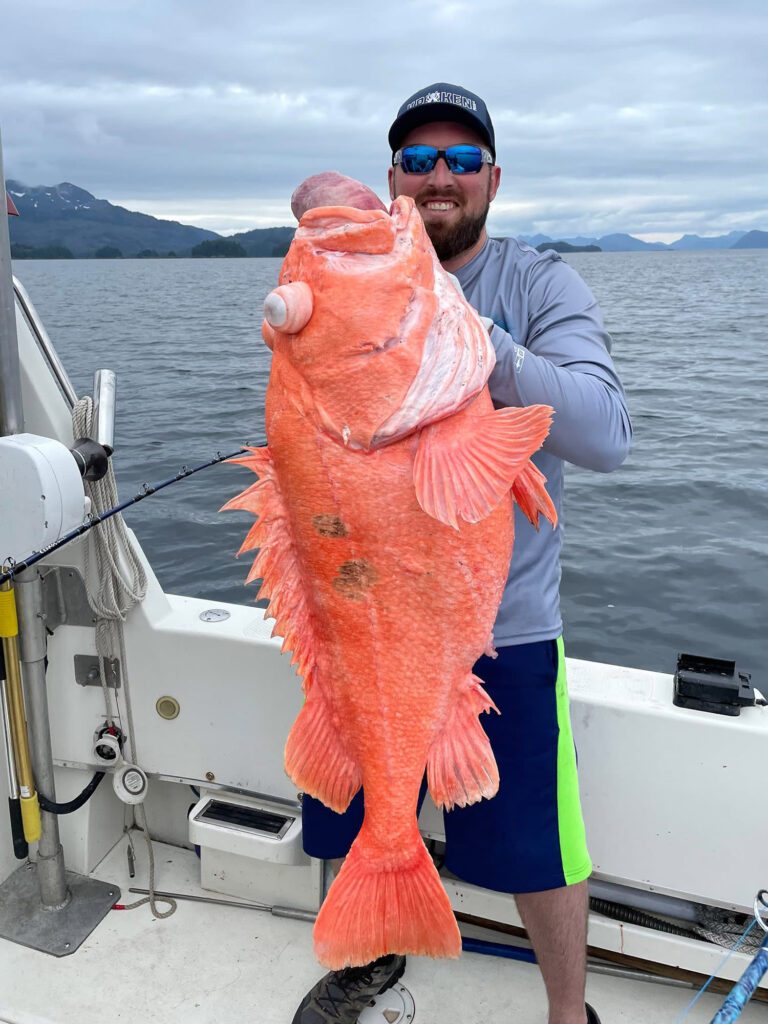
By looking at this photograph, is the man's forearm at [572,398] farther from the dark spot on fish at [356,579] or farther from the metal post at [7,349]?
the metal post at [7,349]

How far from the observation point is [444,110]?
2.24 metres

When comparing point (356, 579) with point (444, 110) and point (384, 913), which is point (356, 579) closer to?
point (384, 913)

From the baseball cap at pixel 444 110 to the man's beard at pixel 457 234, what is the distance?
0.22m

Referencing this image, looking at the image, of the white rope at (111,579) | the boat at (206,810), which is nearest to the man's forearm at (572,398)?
the boat at (206,810)

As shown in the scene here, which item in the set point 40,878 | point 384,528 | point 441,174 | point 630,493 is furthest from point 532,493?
point 630,493

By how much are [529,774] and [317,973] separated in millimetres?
1281

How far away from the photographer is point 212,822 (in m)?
3.29

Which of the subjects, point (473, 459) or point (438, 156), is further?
point (438, 156)

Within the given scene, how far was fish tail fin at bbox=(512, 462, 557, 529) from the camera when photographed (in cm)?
187

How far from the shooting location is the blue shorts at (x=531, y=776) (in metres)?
2.47

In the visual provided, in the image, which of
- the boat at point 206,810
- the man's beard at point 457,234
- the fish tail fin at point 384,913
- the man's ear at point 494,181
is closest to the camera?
the fish tail fin at point 384,913

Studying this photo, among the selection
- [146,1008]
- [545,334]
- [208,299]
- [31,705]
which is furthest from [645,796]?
[208,299]

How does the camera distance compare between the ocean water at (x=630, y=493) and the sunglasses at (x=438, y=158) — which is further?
the ocean water at (x=630, y=493)

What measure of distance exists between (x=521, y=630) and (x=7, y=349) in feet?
5.90
